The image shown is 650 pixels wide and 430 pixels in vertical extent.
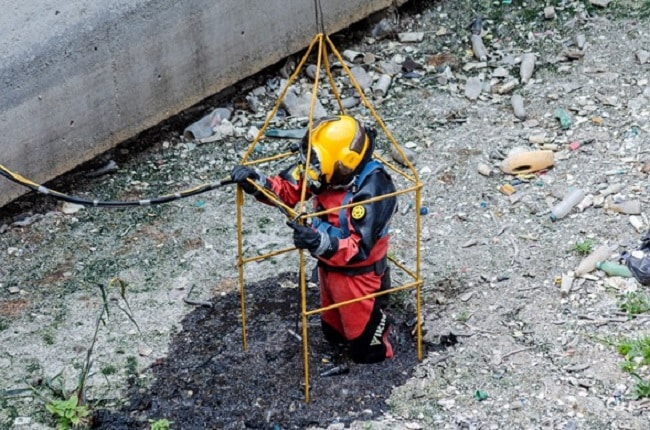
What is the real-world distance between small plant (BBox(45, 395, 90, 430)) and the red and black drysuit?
134cm

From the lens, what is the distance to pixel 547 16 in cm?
923

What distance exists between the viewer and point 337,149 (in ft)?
17.5

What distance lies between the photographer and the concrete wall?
23.5ft

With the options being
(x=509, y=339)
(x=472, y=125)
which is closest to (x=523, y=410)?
(x=509, y=339)

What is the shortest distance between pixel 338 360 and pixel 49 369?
1553 mm

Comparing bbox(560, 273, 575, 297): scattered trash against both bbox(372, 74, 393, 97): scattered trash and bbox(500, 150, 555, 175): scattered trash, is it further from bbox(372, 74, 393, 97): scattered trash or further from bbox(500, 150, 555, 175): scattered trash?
bbox(372, 74, 393, 97): scattered trash

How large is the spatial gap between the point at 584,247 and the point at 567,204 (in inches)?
19.4

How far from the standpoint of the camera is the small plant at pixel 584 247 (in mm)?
6457

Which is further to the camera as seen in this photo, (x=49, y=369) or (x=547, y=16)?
(x=547, y=16)

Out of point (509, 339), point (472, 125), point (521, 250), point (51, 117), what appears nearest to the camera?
point (509, 339)

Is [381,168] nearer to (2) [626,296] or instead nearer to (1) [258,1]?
(2) [626,296]

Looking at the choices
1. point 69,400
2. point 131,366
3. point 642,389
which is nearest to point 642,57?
point 642,389

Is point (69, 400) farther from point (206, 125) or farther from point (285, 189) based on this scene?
point (206, 125)

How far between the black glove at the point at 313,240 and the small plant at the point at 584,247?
6.08 ft
